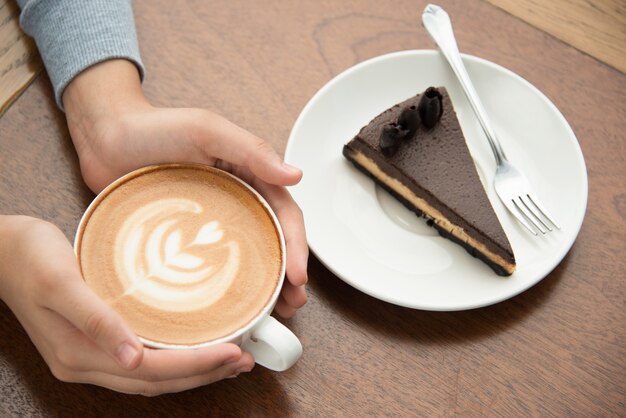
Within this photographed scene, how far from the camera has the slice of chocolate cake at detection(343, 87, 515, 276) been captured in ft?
4.11

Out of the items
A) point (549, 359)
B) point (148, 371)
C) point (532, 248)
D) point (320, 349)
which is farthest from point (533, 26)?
point (148, 371)

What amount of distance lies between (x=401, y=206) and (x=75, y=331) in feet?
2.25

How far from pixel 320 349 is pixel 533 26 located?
93 centimetres

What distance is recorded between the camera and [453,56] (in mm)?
1341

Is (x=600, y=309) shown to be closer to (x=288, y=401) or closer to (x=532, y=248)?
(x=532, y=248)

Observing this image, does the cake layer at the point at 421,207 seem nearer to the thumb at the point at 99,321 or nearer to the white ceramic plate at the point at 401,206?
the white ceramic plate at the point at 401,206

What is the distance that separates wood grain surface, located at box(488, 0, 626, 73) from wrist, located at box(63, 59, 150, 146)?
0.89 meters

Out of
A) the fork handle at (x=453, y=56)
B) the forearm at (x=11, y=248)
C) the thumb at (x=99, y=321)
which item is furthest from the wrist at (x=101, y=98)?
the fork handle at (x=453, y=56)

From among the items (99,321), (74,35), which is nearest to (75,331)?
(99,321)

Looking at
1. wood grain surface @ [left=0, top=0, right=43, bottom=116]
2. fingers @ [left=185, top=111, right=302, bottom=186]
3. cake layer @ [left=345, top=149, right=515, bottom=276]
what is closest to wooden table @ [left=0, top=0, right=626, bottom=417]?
wood grain surface @ [left=0, top=0, right=43, bottom=116]

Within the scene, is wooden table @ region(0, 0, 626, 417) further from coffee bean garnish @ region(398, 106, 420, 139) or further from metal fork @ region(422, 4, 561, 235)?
coffee bean garnish @ region(398, 106, 420, 139)

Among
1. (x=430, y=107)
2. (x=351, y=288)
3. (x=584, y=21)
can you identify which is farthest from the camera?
(x=584, y=21)

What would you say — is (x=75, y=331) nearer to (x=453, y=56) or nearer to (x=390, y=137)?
(x=390, y=137)

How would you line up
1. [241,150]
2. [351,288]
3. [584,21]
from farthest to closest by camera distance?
[584,21] → [351,288] → [241,150]
